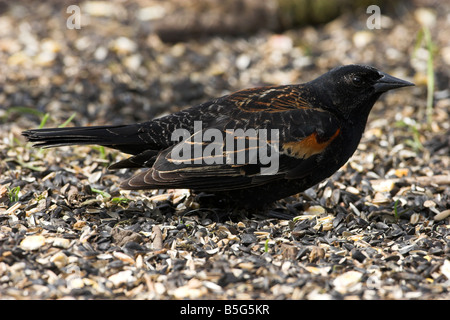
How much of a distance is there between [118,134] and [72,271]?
1.20 metres

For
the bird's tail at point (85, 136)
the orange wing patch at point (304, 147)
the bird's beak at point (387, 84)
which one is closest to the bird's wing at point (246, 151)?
the orange wing patch at point (304, 147)

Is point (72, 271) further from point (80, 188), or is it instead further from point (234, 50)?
point (234, 50)

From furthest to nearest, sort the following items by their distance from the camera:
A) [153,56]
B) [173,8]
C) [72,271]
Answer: [173,8]
[153,56]
[72,271]

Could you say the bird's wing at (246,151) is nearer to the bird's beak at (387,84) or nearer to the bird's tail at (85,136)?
the bird's tail at (85,136)

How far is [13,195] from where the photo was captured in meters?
4.72

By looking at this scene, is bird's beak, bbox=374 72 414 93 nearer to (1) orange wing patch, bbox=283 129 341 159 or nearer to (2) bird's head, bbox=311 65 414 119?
(2) bird's head, bbox=311 65 414 119

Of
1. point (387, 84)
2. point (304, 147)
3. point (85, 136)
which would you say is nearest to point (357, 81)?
point (387, 84)

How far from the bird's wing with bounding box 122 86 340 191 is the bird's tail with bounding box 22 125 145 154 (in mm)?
335

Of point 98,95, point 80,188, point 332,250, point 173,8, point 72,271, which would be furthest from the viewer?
point 173,8

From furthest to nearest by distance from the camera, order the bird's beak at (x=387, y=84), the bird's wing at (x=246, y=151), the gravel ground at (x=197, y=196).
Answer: the bird's beak at (x=387, y=84) < the bird's wing at (x=246, y=151) < the gravel ground at (x=197, y=196)

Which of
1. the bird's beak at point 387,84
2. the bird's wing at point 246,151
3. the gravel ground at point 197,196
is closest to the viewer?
the gravel ground at point 197,196

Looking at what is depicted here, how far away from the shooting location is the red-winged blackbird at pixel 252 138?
4.45 meters

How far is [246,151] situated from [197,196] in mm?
689
